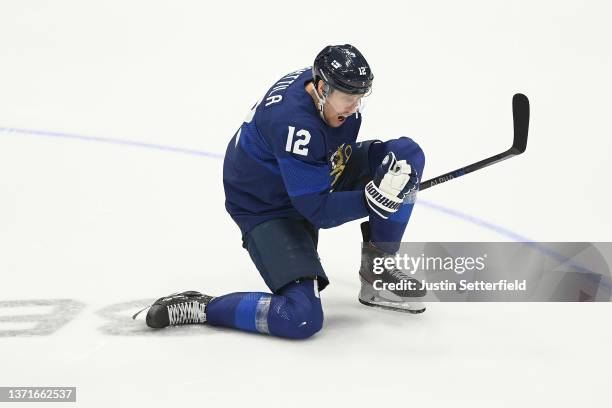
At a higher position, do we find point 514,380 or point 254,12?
point 254,12

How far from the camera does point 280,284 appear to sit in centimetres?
287

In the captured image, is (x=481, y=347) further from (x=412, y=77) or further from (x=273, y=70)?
(x=273, y=70)

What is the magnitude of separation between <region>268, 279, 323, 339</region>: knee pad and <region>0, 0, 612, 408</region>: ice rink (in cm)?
6

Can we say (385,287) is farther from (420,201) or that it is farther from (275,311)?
(420,201)

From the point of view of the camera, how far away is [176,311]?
2826 mm

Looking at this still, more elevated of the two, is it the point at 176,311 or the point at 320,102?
the point at 320,102

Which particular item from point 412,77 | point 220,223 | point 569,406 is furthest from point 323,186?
point 412,77

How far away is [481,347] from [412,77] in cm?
→ 330

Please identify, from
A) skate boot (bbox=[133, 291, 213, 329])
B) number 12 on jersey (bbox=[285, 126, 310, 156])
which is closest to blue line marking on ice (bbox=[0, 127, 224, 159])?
skate boot (bbox=[133, 291, 213, 329])

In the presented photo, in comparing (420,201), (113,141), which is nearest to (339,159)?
(420,201)

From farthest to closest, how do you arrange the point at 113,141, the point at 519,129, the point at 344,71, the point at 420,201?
the point at 113,141 → the point at 420,201 → the point at 519,129 → the point at 344,71

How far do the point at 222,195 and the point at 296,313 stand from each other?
1.87 meters

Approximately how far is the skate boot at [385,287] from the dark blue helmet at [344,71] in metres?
0.68

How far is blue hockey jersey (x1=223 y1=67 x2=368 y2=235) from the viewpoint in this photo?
9.01ft
